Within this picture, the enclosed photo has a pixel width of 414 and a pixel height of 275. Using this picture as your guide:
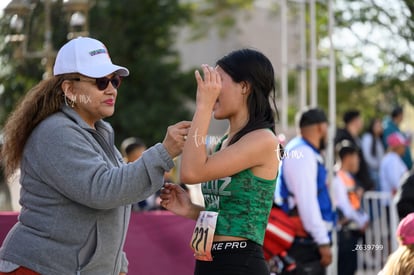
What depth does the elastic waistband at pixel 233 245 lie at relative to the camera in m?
3.89

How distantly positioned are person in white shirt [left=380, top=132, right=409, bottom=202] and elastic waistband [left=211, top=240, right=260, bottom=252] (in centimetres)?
759

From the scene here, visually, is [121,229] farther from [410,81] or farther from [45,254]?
Result: [410,81]

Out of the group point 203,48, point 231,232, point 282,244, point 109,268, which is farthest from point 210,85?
point 203,48

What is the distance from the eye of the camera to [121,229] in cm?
395

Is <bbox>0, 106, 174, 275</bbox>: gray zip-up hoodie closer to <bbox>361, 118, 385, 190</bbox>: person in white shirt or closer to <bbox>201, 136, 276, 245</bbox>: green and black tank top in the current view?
<bbox>201, 136, 276, 245</bbox>: green and black tank top

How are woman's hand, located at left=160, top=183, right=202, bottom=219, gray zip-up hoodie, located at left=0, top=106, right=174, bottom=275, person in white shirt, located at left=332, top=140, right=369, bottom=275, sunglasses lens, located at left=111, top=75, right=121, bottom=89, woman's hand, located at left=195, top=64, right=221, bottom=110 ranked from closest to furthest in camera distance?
gray zip-up hoodie, located at left=0, top=106, right=174, bottom=275 < woman's hand, located at left=195, top=64, right=221, bottom=110 < sunglasses lens, located at left=111, top=75, right=121, bottom=89 < woman's hand, located at left=160, top=183, right=202, bottom=219 < person in white shirt, located at left=332, top=140, right=369, bottom=275

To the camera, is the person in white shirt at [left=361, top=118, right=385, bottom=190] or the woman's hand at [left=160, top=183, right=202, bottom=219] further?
the person in white shirt at [left=361, top=118, right=385, bottom=190]

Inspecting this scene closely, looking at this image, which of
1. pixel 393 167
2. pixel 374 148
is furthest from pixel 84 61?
pixel 374 148

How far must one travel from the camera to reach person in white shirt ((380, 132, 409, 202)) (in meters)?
11.3

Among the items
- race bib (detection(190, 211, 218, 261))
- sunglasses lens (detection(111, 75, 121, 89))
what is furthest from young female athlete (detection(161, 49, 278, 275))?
sunglasses lens (detection(111, 75, 121, 89))

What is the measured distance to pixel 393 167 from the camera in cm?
1141

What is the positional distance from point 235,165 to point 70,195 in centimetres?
74

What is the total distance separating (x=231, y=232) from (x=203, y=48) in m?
26.0

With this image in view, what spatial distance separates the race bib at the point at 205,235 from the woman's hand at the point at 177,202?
0.21m
